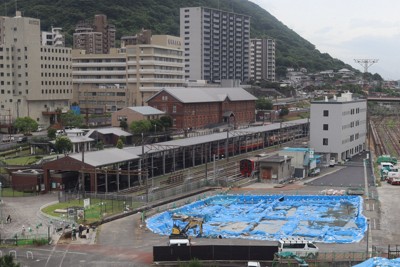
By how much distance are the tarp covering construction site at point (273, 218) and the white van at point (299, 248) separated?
6.45 feet

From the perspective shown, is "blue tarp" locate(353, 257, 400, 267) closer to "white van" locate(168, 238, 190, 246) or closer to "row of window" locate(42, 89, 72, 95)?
"white van" locate(168, 238, 190, 246)

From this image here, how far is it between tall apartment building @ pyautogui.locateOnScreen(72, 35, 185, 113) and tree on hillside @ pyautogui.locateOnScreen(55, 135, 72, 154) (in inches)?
971

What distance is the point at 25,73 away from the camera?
51.7 meters

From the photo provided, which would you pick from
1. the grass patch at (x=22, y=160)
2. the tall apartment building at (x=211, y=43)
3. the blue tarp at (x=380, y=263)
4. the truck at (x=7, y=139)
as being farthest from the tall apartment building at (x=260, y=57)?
the blue tarp at (x=380, y=263)

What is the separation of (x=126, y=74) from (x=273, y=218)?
40.5m

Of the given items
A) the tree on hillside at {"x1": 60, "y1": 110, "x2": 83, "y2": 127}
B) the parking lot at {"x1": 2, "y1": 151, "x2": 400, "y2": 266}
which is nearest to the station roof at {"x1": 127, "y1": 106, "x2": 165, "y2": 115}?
the tree on hillside at {"x1": 60, "y1": 110, "x2": 83, "y2": 127}

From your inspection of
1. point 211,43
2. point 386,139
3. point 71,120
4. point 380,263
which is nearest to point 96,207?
point 380,263

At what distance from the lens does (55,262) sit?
14.8 meters

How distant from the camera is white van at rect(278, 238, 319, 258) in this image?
14.8 meters

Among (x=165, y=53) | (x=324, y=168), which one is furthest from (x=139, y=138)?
(x=165, y=53)

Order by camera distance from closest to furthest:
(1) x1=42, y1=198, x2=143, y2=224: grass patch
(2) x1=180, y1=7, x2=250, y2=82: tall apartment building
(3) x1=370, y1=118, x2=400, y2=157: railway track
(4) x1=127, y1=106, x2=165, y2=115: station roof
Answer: (1) x1=42, y1=198, x2=143, y2=224: grass patch < (3) x1=370, y1=118, x2=400, y2=157: railway track < (4) x1=127, y1=106, x2=165, y2=115: station roof < (2) x1=180, y1=7, x2=250, y2=82: tall apartment building

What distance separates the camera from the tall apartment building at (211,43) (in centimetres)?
8938

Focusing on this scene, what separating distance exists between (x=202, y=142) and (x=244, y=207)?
11043 millimetres

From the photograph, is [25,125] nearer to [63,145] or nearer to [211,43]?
[63,145]
